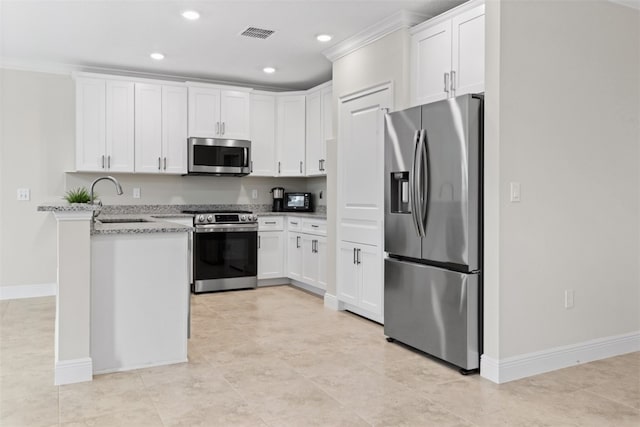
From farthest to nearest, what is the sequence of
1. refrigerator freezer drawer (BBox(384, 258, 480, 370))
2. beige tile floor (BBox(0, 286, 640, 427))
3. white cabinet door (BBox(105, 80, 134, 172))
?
white cabinet door (BBox(105, 80, 134, 172)) < refrigerator freezer drawer (BBox(384, 258, 480, 370)) < beige tile floor (BBox(0, 286, 640, 427))

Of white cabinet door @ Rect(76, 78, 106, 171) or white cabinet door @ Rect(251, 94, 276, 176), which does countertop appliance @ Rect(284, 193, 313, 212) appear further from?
white cabinet door @ Rect(76, 78, 106, 171)

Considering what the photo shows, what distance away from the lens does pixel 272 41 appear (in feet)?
15.1

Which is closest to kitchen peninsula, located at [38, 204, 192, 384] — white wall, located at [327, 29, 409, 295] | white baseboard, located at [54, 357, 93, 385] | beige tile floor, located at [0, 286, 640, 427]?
white baseboard, located at [54, 357, 93, 385]

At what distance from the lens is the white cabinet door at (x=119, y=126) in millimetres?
5375

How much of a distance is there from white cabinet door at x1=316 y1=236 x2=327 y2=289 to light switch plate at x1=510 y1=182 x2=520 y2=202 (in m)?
2.61

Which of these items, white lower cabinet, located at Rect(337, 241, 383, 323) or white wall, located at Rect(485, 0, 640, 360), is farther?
white lower cabinet, located at Rect(337, 241, 383, 323)

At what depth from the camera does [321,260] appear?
17.5 feet

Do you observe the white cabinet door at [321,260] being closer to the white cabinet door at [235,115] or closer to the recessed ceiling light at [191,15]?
the white cabinet door at [235,115]

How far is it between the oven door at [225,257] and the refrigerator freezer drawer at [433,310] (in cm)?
246

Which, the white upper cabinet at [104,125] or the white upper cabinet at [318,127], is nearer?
the white upper cabinet at [104,125]

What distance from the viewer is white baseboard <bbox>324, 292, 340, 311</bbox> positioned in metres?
4.77

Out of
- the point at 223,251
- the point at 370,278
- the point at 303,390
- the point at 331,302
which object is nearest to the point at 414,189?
the point at 370,278

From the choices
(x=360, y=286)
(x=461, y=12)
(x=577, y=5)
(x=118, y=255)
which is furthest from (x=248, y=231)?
(x=577, y=5)

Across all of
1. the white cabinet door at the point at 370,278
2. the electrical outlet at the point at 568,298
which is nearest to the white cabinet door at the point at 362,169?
the white cabinet door at the point at 370,278
